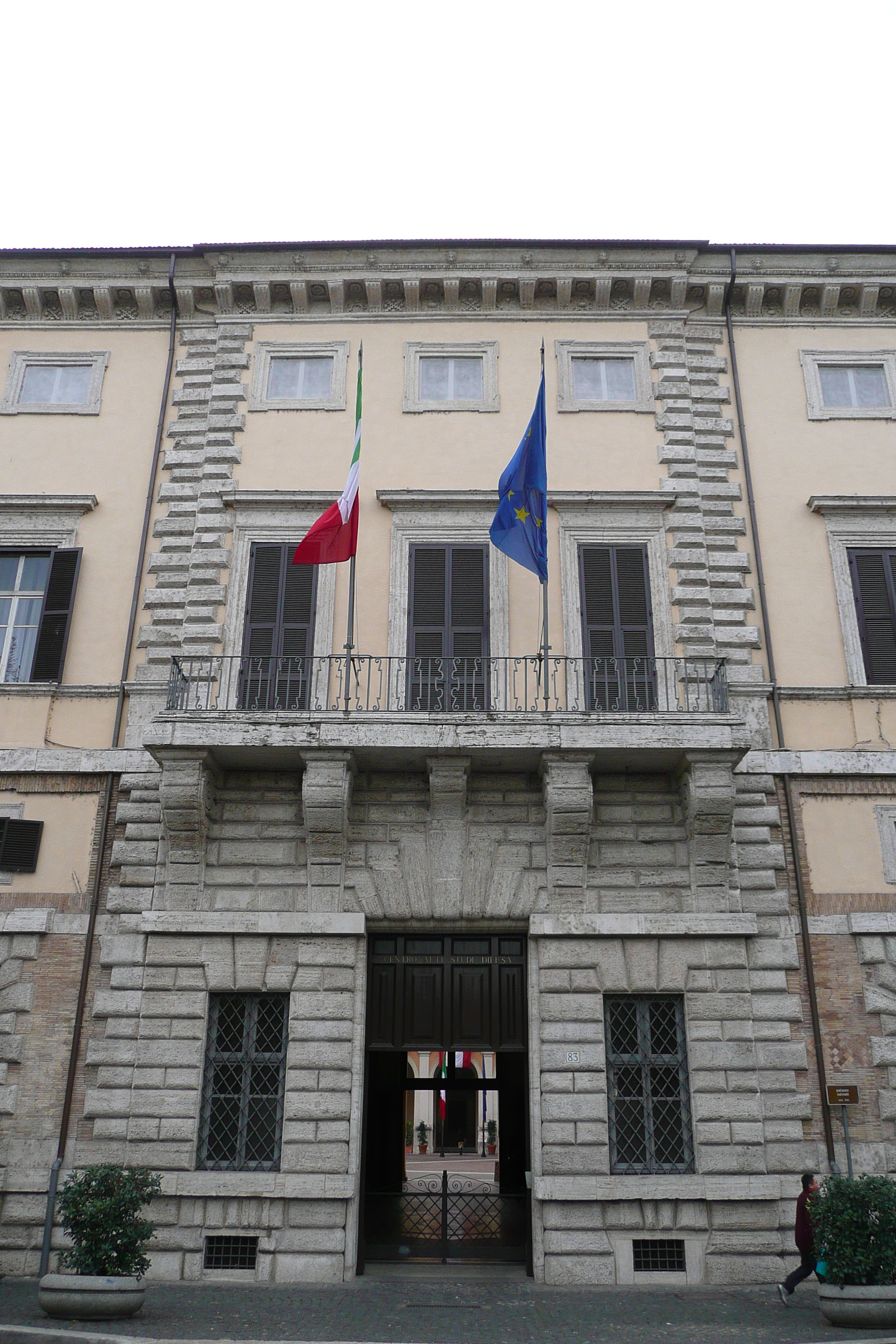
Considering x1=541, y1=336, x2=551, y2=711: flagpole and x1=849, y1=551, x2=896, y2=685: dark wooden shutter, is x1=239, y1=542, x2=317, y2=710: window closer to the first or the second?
x1=541, y1=336, x2=551, y2=711: flagpole

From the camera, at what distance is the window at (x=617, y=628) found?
12492mm

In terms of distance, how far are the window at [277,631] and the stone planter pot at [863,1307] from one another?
7996 millimetres

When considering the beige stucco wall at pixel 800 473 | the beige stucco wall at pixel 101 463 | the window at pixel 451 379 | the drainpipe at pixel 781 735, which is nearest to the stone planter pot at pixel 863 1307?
the drainpipe at pixel 781 735

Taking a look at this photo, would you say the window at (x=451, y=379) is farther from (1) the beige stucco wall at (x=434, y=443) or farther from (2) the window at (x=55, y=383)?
(2) the window at (x=55, y=383)

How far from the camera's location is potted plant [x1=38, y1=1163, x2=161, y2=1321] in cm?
871

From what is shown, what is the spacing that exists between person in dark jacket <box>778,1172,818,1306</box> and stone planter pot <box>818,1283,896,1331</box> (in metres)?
0.92

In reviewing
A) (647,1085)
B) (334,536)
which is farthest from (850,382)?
(647,1085)

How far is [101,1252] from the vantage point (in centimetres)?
888

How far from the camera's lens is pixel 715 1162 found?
35.0 ft

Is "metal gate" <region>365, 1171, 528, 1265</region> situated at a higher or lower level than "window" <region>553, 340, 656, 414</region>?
lower

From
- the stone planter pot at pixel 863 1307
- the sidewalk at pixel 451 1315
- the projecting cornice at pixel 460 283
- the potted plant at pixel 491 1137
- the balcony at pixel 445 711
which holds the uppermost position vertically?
the projecting cornice at pixel 460 283

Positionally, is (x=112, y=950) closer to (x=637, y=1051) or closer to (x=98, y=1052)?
(x=98, y=1052)

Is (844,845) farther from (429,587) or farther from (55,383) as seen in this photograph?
(55,383)

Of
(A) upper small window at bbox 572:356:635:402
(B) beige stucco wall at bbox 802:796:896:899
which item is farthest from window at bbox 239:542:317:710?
(B) beige stucco wall at bbox 802:796:896:899
